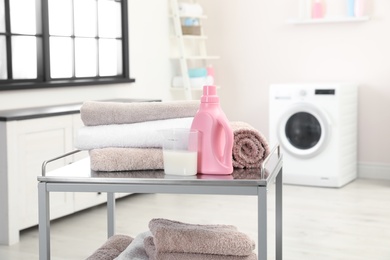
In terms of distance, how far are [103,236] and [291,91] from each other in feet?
7.06

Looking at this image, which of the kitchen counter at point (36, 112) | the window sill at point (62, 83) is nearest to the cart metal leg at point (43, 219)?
the kitchen counter at point (36, 112)

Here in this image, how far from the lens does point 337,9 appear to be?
18.2ft

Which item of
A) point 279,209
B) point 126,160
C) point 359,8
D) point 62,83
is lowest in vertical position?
point 279,209

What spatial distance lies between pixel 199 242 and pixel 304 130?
3.48 metres

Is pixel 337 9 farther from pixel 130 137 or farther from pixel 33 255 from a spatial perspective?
pixel 130 137

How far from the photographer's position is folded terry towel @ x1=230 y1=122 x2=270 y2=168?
188cm

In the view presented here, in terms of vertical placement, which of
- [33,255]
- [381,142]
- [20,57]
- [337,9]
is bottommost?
[33,255]

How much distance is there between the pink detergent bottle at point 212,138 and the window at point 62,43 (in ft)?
8.02

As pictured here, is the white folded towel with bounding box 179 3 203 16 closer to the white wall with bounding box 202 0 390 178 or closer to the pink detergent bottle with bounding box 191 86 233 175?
the white wall with bounding box 202 0 390 178

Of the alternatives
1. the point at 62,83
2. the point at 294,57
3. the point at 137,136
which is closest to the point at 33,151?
the point at 62,83

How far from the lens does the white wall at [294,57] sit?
17.8 ft

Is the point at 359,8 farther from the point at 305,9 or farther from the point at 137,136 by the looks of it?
the point at 137,136

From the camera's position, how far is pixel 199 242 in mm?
1910

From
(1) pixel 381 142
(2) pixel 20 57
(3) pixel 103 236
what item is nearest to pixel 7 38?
(2) pixel 20 57
